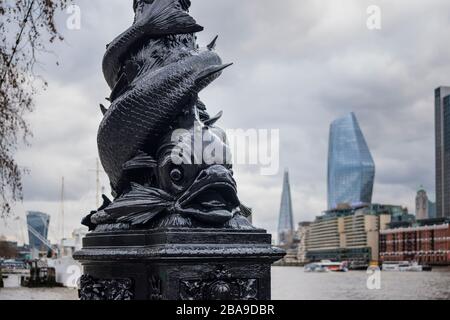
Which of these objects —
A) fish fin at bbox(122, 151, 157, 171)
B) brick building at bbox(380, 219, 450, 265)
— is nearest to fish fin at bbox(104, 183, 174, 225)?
fish fin at bbox(122, 151, 157, 171)

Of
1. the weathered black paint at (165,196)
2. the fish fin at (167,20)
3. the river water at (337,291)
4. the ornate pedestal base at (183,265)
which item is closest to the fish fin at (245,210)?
the weathered black paint at (165,196)

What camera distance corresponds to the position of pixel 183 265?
19.3ft

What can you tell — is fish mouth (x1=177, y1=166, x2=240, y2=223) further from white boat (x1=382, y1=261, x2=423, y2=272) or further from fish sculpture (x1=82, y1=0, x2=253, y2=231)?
white boat (x1=382, y1=261, x2=423, y2=272)

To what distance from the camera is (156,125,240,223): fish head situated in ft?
20.6

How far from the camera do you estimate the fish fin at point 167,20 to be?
725 centimetres

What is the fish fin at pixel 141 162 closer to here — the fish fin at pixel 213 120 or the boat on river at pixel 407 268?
the fish fin at pixel 213 120

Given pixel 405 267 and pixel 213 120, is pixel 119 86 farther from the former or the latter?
pixel 405 267

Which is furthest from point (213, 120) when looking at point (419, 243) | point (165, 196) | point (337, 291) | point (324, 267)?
point (419, 243)

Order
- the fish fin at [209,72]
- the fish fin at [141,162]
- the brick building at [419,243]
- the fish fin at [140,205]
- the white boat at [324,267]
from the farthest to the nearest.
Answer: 1. the brick building at [419,243]
2. the white boat at [324,267]
3. the fish fin at [209,72]
4. the fish fin at [141,162]
5. the fish fin at [140,205]

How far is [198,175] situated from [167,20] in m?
2.02

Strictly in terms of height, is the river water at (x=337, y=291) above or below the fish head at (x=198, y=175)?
below

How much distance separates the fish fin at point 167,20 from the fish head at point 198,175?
133 centimetres

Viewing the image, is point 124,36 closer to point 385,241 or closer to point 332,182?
point 385,241
